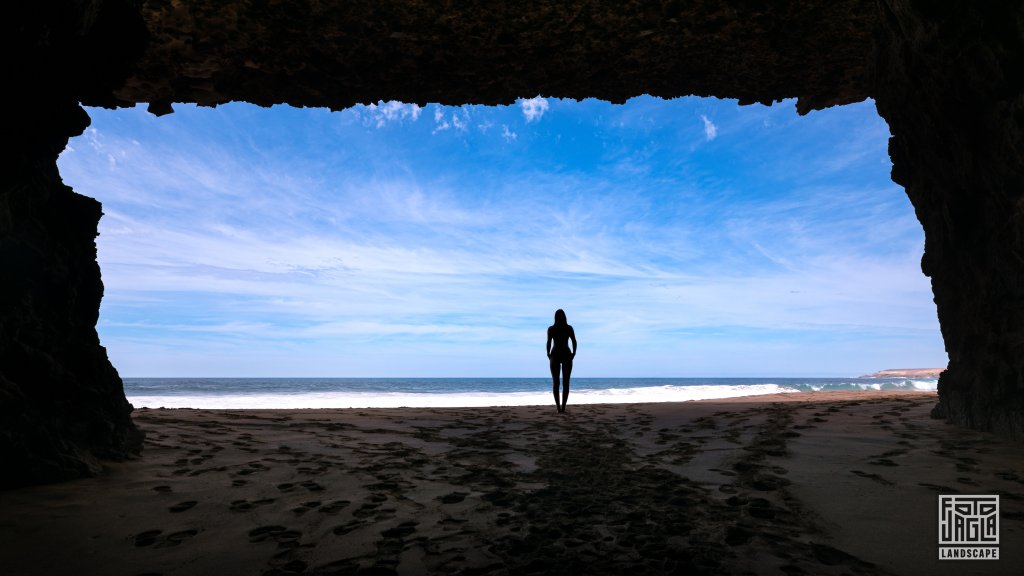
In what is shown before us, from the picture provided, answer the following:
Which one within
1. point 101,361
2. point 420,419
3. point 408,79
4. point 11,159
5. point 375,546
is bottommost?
point 420,419

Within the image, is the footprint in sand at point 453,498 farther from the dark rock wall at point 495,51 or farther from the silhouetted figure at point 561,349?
the dark rock wall at point 495,51

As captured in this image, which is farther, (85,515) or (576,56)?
(576,56)

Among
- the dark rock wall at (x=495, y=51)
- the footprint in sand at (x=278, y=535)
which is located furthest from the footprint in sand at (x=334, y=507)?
the dark rock wall at (x=495, y=51)

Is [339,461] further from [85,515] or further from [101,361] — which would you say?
[101,361]

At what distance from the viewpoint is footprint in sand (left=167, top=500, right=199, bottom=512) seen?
2.73 metres

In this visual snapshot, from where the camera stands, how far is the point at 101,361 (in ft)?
13.5

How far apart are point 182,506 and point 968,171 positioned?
6.91 meters

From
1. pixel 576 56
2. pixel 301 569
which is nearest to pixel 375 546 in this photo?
pixel 301 569

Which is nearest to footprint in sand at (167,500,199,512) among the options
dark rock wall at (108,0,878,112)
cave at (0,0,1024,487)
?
cave at (0,0,1024,487)

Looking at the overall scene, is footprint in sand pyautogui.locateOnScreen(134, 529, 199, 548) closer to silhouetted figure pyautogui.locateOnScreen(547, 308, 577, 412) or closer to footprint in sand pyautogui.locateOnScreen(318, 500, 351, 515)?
footprint in sand pyautogui.locateOnScreen(318, 500, 351, 515)

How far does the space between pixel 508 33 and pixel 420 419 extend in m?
6.16

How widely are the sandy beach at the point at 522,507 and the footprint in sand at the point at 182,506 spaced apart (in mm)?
13

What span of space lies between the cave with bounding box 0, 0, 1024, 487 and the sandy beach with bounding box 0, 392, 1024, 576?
804 millimetres

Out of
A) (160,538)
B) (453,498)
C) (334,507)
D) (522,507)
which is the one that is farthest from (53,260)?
(522,507)
